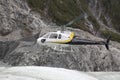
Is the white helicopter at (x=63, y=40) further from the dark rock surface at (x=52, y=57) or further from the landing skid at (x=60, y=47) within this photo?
the dark rock surface at (x=52, y=57)

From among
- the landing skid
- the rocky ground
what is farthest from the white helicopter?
the rocky ground

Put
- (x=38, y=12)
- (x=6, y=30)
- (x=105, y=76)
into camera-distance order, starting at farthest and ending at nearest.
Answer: (x=38, y=12) → (x=6, y=30) → (x=105, y=76)

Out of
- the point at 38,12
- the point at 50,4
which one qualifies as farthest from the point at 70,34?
the point at 50,4

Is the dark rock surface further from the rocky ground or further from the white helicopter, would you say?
the white helicopter

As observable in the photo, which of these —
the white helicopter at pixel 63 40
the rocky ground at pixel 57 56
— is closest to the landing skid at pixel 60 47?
the rocky ground at pixel 57 56

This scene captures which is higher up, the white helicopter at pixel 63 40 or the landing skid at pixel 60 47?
the white helicopter at pixel 63 40

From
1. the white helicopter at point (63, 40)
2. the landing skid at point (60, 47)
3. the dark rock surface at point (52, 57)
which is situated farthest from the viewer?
the white helicopter at point (63, 40)

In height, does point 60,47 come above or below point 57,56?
above

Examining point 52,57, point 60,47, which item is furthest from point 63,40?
point 52,57

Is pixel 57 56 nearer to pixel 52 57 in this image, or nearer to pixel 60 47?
pixel 52 57

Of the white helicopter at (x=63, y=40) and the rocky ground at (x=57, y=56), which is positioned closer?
the rocky ground at (x=57, y=56)

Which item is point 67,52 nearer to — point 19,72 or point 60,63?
point 60,63
